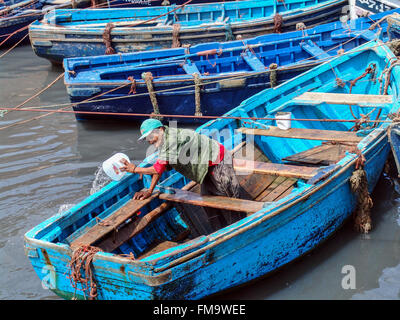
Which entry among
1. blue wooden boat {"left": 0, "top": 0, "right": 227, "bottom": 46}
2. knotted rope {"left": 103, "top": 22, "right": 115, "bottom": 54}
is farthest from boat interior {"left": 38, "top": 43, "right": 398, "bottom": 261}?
blue wooden boat {"left": 0, "top": 0, "right": 227, "bottom": 46}

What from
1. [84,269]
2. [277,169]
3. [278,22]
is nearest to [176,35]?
[278,22]

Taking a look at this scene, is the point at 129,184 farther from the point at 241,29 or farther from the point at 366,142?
the point at 241,29

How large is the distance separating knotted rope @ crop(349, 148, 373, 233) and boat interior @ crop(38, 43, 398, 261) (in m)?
0.24

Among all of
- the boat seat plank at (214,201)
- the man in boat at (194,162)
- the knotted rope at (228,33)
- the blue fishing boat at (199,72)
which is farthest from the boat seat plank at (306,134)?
the knotted rope at (228,33)

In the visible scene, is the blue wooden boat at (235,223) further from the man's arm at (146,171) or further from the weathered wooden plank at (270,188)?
the man's arm at (146,171)

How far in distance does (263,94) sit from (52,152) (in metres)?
4.38

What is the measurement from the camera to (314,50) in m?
10.8

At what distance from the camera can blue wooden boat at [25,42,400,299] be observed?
4.88m

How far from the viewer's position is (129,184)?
6.18 m

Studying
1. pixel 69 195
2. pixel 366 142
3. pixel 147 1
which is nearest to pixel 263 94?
pixel 366 142

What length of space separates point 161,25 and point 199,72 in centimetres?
369

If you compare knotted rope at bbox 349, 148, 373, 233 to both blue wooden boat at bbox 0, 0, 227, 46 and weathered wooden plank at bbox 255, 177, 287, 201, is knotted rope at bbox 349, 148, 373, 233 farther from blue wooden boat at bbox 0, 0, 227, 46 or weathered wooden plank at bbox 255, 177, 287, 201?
blue wooden boat at bbox 0, 0, 227, 46

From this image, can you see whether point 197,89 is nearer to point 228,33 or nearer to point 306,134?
point 306,134

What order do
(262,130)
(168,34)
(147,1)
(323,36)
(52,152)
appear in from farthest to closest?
(147,1)
(168,34)
(323,36)
(52,152)
(262,130)
